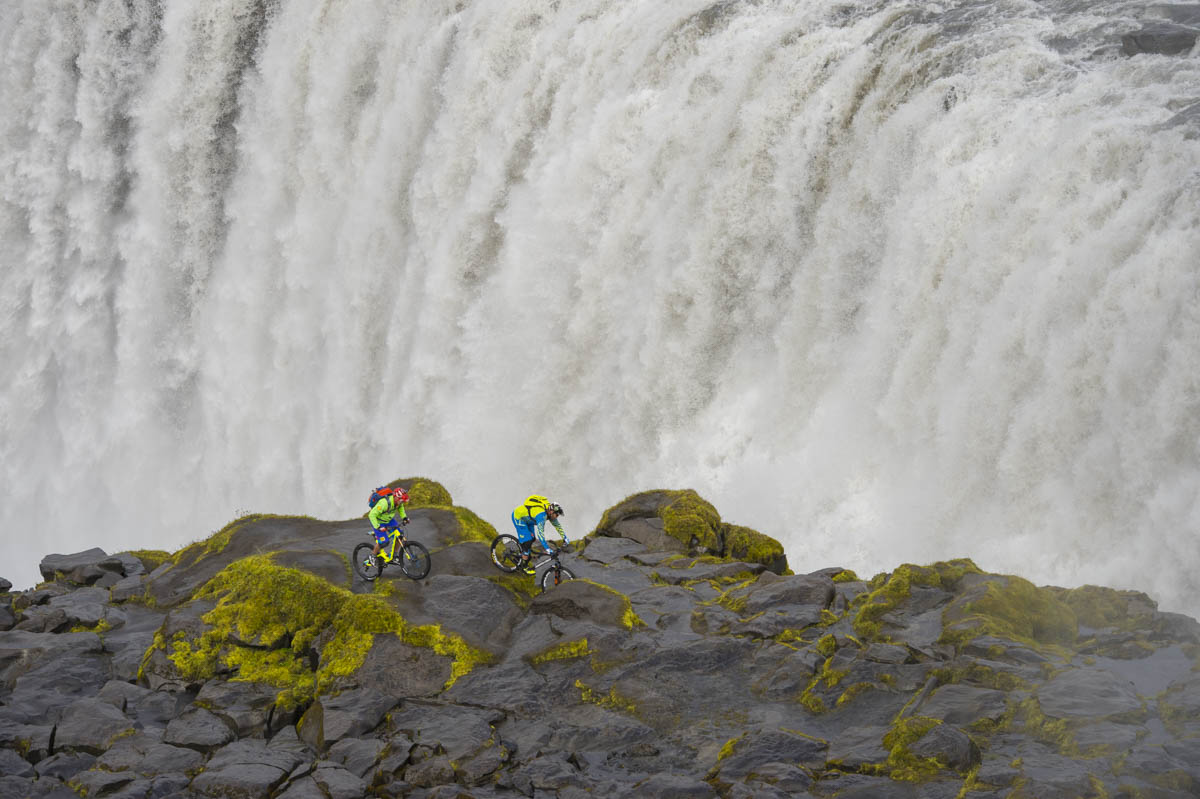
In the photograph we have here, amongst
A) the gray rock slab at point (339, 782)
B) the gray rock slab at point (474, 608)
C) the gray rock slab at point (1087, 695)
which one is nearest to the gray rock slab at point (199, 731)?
the gray rock slab at point (339, 782)

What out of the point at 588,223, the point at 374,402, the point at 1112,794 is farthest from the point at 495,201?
the point at 1112,794

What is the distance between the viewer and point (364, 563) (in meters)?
16.6

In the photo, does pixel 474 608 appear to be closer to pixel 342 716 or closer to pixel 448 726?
pixel 448 726

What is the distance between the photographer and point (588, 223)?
28.6 meters

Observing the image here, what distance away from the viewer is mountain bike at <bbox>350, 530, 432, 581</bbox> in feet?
53.9

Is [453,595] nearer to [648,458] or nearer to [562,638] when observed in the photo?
[562,638]

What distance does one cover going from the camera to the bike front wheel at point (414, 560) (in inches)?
650

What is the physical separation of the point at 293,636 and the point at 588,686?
176 inches

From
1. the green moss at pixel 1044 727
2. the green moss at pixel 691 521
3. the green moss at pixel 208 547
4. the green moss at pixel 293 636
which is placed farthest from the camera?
the green moss at pixel 691 521

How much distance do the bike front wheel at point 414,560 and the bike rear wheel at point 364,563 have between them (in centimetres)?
Answer: 38

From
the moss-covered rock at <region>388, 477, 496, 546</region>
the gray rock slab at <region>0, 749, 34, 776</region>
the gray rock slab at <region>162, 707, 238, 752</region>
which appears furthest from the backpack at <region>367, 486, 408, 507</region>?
the gray rock slab at <region>0, 749, 34, 776</region>

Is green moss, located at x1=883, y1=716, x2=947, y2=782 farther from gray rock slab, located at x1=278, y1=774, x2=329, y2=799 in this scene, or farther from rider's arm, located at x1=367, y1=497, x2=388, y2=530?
rider's arm, located at x1=367, y1=497, x2=388, y2=530

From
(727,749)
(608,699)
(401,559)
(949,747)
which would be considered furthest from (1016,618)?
(401,559)

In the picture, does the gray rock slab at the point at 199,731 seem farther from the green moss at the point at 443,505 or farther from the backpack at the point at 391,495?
the green moss at the point at 443,505
